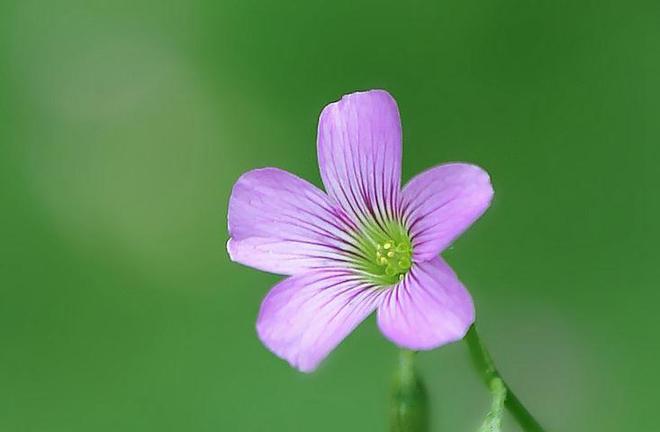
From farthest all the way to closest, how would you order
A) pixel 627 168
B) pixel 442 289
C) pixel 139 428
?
pixel 627 168 < pixel 139 428 < pixel 442 289

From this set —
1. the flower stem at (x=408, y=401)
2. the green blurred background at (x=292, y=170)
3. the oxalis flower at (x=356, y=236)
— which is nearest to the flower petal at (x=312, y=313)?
the oxalis flower at (x=356, y=236)

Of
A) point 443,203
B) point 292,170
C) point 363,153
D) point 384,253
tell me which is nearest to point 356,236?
point 384,253

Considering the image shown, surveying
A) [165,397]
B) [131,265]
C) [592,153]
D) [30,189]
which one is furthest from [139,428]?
[592,153]

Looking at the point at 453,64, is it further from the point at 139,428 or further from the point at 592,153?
the point at 139,428

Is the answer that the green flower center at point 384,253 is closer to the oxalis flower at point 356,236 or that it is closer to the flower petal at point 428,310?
the oxalis flower at point 356,236

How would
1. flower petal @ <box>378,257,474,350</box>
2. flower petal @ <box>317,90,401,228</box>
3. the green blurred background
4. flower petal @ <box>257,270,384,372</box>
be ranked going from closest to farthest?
flower petal @ <box>378,257,474,350</box> → flower petal @ <box>257,270,384,372</box> → flower petal @ <box>317,90,401,228</box> → the green blurred background

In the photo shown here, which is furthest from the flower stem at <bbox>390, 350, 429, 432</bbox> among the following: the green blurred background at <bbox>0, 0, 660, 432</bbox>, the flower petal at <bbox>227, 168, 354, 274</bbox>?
the green blurred background at <bbox>0, 0, 660, 432</bbox>

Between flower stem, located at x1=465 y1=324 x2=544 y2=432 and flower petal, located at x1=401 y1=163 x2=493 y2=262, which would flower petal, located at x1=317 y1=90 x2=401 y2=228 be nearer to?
flower petal, located at x1=401 y1=163 x2=493 y2=262
